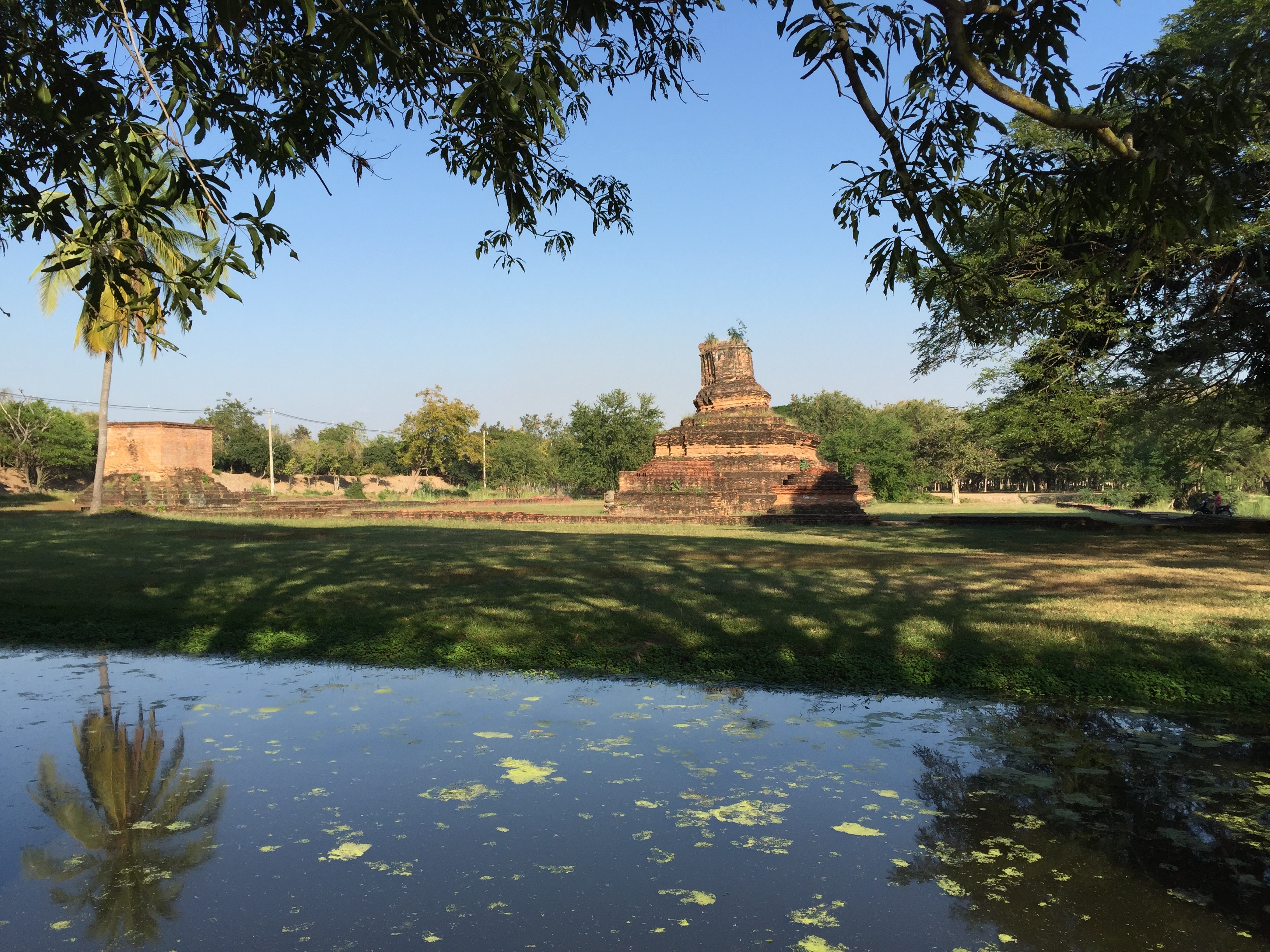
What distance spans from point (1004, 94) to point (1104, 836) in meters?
2.91

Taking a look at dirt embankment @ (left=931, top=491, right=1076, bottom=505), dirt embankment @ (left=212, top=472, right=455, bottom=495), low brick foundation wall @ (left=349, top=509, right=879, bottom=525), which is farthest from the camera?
dirt embankment @ (left=212, top=472, right=455, bottom=495)

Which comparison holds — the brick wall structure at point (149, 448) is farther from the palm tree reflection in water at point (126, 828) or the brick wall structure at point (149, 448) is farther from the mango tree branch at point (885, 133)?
the mango tree branch at point (885, 133)

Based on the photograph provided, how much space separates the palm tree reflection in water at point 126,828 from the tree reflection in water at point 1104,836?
2556 mm

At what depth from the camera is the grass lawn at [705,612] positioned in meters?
6.12

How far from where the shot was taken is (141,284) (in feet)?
13.0

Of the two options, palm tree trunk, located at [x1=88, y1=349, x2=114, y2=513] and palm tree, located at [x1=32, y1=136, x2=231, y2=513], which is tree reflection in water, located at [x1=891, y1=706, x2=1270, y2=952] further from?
palm tree trunk, located at [x1=88, y1=349, x2=114, y2=513]

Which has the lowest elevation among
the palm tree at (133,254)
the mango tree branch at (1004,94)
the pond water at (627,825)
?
the pond water at (627,825)

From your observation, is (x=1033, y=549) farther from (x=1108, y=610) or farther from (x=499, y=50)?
(x=499, y=50)

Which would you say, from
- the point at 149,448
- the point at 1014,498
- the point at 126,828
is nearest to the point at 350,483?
the point at 149,448

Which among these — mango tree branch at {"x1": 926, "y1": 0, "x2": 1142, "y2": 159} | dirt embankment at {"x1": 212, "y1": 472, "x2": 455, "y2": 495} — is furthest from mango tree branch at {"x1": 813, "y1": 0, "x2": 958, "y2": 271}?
dirt embankment at {"x1": 212, "y1": 472, "x2": 455, "y2": 495}

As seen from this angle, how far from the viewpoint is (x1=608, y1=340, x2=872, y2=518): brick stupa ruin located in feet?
76.9

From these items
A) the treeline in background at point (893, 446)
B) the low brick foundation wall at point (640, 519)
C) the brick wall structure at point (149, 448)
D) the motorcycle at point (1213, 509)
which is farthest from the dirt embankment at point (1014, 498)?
the brick wall structure at point (149, 448)

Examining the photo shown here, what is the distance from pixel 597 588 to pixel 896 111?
595 cm

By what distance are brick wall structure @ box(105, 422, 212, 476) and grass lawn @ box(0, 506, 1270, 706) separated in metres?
15.3
